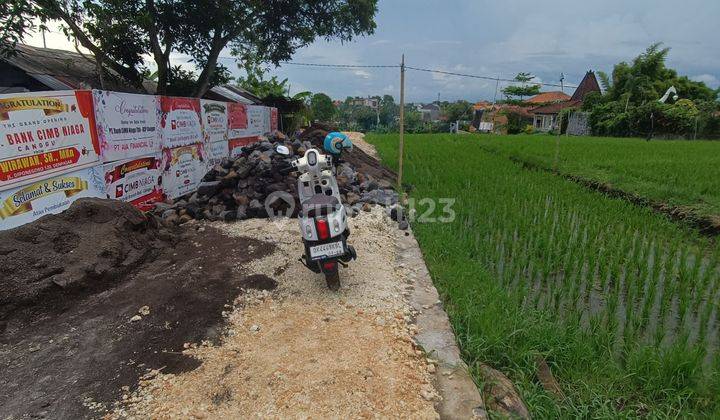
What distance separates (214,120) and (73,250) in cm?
537

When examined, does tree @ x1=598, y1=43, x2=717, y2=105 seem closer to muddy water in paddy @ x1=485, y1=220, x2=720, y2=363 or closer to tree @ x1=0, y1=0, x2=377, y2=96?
tree @ x1=0, y1=0, x2=377, y2=96

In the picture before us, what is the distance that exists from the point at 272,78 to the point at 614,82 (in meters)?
24.4

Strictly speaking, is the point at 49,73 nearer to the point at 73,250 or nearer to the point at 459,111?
the point at 73,250

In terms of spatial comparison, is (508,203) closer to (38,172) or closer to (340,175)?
(340,175)

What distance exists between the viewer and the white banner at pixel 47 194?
3738 millimetres

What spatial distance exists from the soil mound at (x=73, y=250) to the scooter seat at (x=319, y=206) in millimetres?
1876

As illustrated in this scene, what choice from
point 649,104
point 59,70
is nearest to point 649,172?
point 59,70

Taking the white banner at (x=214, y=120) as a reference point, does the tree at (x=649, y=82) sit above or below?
above

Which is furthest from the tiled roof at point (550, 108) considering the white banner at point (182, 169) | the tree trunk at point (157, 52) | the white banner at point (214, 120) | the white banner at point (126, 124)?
the white banner at point (126, 124)

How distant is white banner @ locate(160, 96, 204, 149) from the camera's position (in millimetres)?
6398

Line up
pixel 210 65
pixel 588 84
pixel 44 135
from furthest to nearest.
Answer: pixel 588 84 → pixel 210 65 → pixel 44 135

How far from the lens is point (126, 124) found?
213 inches

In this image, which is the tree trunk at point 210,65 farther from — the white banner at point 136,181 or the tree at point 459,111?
the tree at point 459,111

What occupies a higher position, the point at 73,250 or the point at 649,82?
the point at 649,82
